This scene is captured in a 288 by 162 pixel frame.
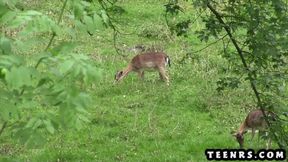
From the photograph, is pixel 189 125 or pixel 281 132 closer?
pixel 281 132

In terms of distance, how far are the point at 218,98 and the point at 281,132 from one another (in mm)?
5367

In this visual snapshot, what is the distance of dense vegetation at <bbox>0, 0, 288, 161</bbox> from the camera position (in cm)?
282

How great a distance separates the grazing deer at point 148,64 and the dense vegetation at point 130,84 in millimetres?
239

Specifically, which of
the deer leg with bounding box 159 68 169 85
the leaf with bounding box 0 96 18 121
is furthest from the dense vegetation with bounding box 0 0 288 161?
the deer leg with bounding box 159 68 169 85

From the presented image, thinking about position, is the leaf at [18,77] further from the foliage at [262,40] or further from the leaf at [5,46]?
the foliage at [262,40]

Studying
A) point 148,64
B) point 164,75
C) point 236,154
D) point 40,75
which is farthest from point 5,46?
point 148,64

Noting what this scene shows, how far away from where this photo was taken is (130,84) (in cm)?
1291

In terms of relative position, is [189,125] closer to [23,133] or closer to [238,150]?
[238,150]

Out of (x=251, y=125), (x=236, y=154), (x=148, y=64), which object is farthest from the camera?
(x=148, y=64)

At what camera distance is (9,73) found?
2604 millimetres

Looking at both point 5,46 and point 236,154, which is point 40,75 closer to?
point 5,46

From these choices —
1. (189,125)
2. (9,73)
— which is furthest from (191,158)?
(9,73)

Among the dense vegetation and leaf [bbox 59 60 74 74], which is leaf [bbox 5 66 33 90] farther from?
leaf [bbox 59 60 74 74]

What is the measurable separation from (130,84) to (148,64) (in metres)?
0.78
